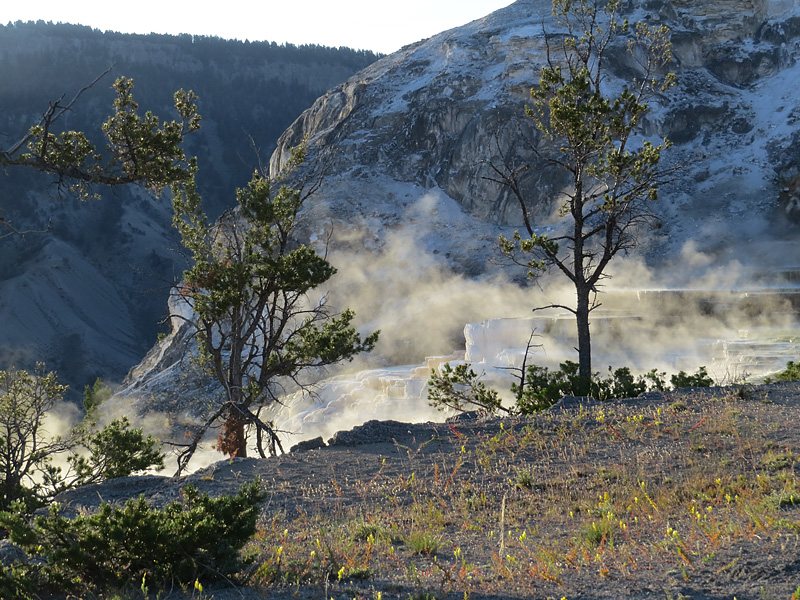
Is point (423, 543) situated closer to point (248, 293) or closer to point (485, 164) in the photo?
point (248, 293)

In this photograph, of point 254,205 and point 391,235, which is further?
point 391,235

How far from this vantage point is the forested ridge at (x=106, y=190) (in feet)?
165

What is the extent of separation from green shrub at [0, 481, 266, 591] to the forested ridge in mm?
24378

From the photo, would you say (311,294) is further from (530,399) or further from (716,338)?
(530,399)

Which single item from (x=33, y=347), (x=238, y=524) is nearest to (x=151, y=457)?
(x=238, y=524)

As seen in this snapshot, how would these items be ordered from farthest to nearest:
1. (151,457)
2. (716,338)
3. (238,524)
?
(716,338), (151,457), (238,524)

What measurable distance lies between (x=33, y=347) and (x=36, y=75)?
45.6m

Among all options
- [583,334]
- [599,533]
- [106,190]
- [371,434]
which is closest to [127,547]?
[599,533]

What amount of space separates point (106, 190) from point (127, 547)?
235 feet

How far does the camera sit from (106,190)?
68.6 m

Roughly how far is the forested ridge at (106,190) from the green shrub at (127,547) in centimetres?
2438

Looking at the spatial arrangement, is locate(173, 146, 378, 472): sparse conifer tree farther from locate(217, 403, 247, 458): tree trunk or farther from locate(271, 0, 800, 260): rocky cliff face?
locate(271, 0, 800, 260): rocky cliff face

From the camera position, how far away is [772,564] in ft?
10.9

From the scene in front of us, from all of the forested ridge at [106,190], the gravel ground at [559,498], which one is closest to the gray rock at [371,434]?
the gravel ground at [559,498]
